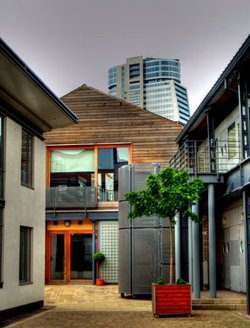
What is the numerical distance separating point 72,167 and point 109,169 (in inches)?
67.4

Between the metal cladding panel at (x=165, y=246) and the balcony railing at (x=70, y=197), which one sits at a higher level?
the balcony railing at (x=70, y=197)

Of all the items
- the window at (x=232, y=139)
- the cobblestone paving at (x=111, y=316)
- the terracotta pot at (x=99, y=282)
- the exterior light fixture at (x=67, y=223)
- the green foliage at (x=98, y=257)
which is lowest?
the cobblestone paving at (x=111, y=316)

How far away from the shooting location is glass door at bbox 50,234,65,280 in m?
25.2

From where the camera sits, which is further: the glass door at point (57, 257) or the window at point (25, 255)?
the glass door at point (57, 257)

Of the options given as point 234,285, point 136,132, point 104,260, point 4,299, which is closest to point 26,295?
point 4,299

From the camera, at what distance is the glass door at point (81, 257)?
2527cm

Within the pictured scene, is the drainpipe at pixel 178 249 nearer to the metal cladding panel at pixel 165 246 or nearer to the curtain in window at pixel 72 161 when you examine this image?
the metal cladding panel at pixel 165 246

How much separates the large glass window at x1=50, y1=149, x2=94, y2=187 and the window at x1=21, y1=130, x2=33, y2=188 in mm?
10026

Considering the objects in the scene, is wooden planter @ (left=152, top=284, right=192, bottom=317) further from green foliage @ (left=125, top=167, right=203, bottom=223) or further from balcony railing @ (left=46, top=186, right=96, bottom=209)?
balcony railing @ (left=46, top=186, right=96, bottom=209)

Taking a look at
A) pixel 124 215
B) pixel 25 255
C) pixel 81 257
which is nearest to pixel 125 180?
pixel 124 215

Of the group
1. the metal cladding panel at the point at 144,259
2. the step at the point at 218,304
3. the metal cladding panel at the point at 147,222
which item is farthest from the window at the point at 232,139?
the step at the point at 218,304

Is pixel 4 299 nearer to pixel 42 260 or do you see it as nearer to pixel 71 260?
pixel 42 260

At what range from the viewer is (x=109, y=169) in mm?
25688

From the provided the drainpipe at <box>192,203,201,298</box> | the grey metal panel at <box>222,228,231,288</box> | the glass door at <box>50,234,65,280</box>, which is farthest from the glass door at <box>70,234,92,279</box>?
the drainpipe at <box>192,203,201,298</box>
